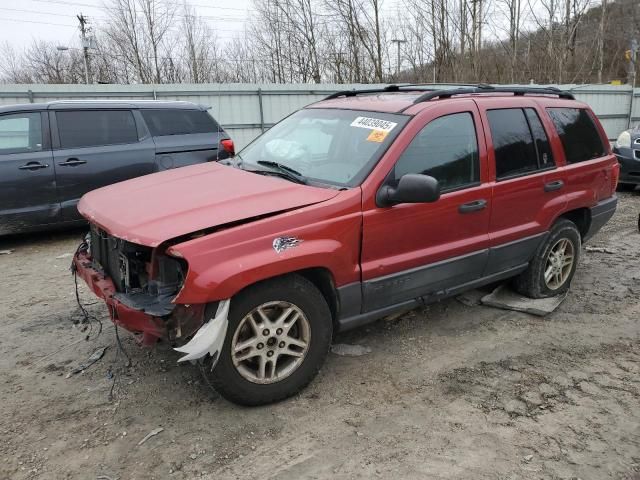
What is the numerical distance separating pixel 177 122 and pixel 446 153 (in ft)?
16.0

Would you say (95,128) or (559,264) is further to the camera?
(95,128)

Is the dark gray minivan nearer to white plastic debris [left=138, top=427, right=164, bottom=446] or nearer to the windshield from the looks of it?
the windshield

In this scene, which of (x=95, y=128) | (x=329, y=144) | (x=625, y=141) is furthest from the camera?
(x=625, y=141)

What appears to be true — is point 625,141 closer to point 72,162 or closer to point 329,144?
point 329,144

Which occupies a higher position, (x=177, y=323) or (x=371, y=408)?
(x=177, y=323)

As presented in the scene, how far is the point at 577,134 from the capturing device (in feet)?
15.3

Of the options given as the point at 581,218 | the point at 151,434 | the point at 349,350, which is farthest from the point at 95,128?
the point at 581,218

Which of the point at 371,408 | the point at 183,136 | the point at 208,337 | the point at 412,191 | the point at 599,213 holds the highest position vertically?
the point at 183,136

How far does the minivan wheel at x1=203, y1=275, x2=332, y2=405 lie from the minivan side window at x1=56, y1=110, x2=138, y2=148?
4.89 meters

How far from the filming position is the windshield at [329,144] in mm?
3369

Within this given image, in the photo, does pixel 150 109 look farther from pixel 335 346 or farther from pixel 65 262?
pixel 335 346

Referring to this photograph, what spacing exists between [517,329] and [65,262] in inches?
188

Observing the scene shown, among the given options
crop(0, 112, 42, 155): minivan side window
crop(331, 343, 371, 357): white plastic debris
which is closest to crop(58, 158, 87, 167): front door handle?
crop(0, 112, 42, 155): minivan side window

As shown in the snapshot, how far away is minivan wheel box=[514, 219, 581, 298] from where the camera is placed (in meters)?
4.50
